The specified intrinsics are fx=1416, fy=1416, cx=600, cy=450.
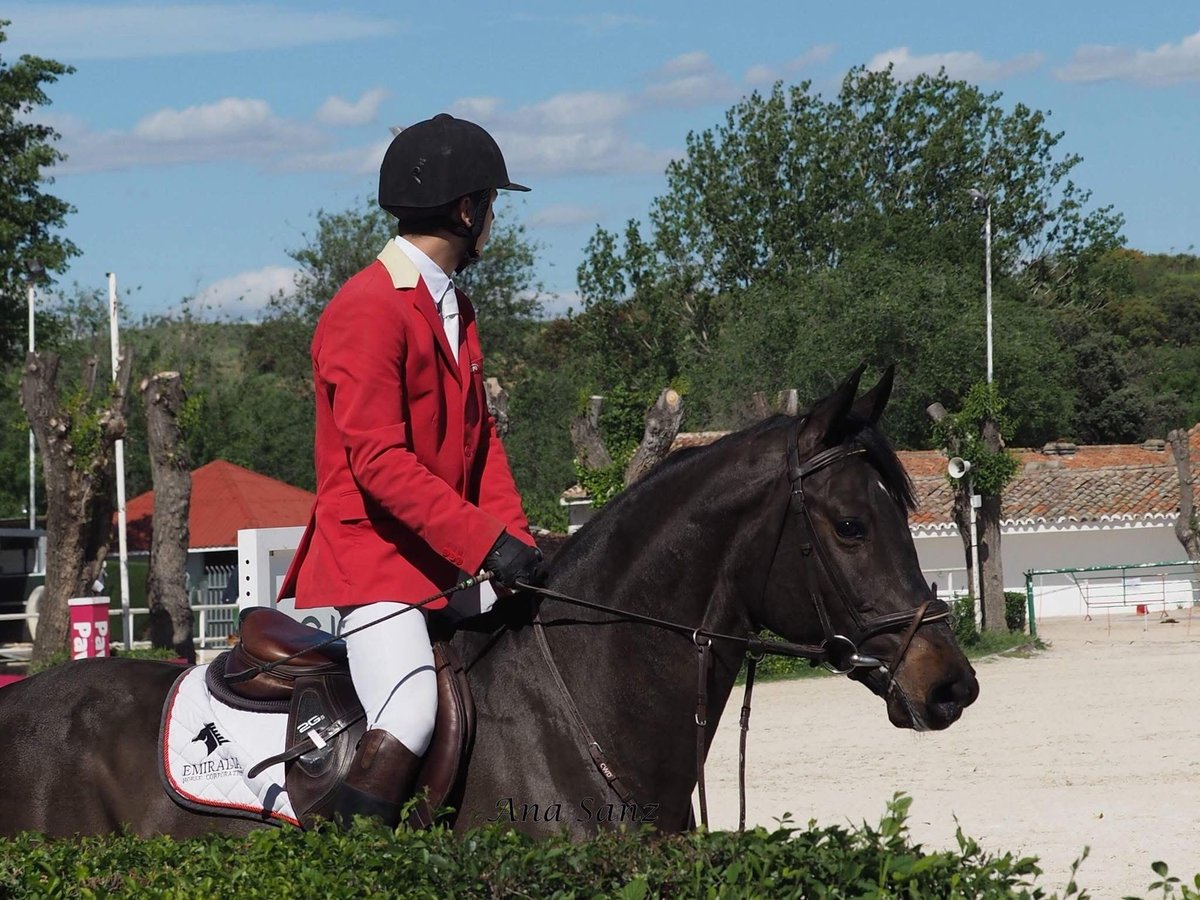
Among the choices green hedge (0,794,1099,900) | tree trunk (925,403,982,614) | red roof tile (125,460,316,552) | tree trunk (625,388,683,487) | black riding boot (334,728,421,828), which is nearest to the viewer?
green hedge (0,794,1099,900)

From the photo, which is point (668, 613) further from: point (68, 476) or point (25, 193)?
point (25, 193)

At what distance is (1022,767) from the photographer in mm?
11117

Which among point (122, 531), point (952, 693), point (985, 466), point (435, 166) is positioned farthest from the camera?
point (985, 466)

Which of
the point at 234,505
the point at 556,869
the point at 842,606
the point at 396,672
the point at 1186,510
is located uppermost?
the point at 234,505

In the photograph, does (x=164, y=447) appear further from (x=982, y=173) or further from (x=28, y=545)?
(x=982, y=173)

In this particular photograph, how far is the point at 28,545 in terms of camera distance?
27.1 metres

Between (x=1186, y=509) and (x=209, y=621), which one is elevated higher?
(x=1186, y=509)

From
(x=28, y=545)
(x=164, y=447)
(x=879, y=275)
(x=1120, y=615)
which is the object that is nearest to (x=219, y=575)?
(x=28, y=545)

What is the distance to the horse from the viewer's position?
3.35 metres

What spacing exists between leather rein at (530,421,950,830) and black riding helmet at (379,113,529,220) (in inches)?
40.9

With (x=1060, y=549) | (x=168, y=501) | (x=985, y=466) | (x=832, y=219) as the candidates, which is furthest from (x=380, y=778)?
(x=832, y=219)

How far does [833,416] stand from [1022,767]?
8533mm

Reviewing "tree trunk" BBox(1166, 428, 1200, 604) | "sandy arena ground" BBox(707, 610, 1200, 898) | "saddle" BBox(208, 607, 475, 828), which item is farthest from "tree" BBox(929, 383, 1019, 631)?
"saddle" BBox(208, 607, 475, 828)

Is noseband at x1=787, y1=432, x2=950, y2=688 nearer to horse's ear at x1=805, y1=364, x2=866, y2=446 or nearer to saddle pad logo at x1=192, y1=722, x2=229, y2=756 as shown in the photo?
horse's ear at x1=805, y1=364, x2=866, y2=446
